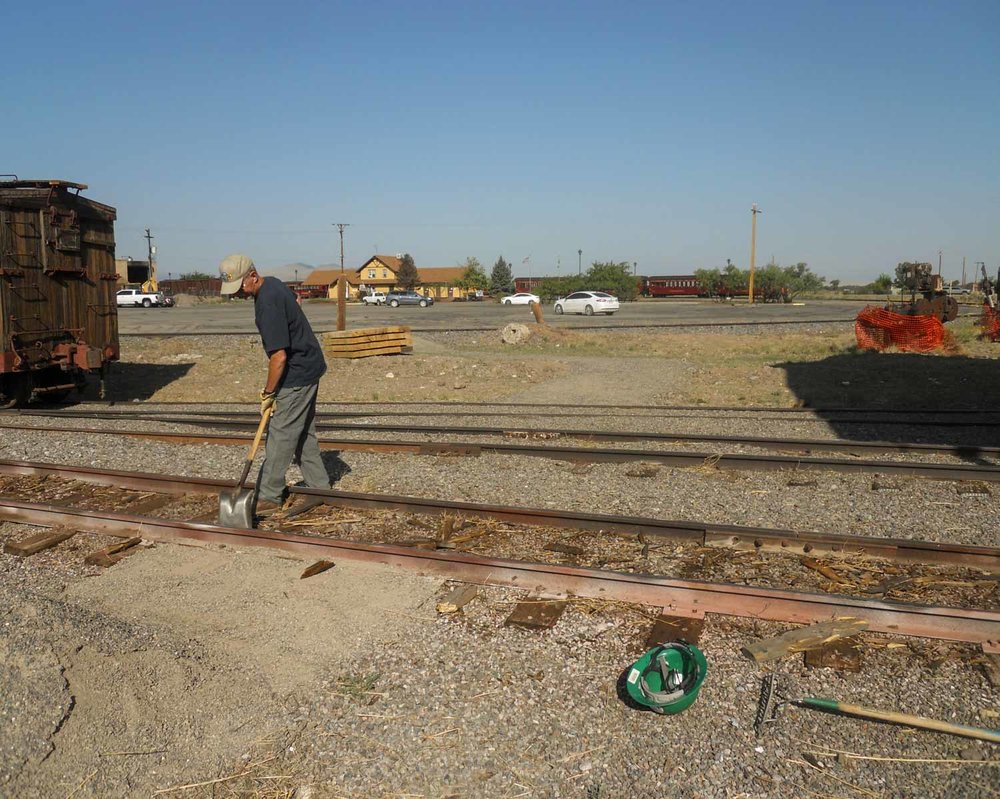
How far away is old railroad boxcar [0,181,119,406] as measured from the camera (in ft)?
42.7

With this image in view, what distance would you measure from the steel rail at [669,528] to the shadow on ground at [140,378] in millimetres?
9403

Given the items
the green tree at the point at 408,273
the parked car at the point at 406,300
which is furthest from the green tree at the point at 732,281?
the green tree at the point at 408,273

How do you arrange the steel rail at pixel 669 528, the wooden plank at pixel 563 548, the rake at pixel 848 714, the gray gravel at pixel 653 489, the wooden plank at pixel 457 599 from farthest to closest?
the gray gravel at pixel 653 489
the wooden plank at pixel 563 548
the steel rail at pixel 669 528
the wooden plank at pixel 457 599
the rake at pixel 848 714

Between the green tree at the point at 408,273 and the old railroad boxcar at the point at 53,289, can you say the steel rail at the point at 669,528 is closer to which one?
the old railroad boxcar at the point at 53,289

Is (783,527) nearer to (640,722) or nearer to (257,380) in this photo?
(640,722)

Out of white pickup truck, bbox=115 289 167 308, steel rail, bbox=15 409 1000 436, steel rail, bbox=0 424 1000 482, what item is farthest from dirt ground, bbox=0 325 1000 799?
white pickup truck, bbox=115 289 167 308

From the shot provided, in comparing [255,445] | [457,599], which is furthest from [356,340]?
[457,599]

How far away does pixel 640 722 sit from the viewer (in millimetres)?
3613

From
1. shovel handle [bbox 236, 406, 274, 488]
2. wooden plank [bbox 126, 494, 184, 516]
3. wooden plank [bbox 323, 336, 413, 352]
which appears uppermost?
wooden plank [bbox 323, 336, 413, 352]

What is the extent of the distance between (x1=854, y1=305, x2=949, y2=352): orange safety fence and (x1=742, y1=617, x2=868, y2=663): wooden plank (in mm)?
18257

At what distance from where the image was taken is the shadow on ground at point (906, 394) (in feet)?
35.4

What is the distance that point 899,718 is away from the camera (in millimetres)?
3443

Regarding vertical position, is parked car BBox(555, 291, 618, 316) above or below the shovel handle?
above

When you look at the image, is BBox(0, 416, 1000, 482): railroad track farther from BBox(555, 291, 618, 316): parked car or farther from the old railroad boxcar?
BBox(555, 291, 618, 316): parked car
